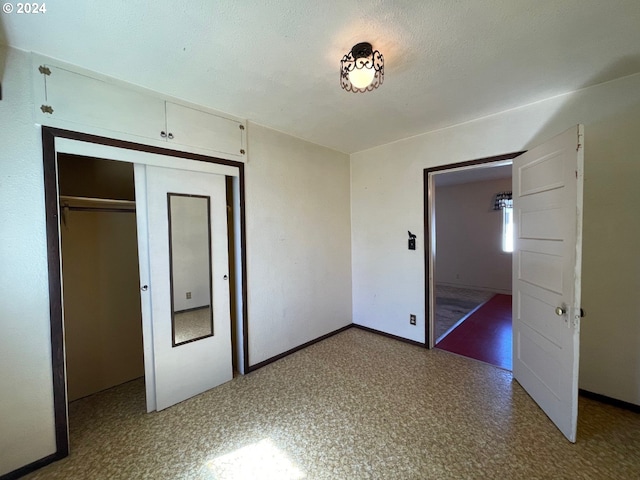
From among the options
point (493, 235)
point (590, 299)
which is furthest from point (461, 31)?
point (493, 235)

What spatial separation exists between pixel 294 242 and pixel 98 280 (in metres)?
1.88

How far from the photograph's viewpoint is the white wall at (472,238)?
5.81 meters

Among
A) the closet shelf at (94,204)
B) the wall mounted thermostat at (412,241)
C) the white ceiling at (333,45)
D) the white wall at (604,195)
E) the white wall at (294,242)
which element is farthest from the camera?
the wall mounted thermostat at (412,241)

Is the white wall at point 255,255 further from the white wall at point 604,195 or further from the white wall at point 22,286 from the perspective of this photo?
the white wall at point 604,195

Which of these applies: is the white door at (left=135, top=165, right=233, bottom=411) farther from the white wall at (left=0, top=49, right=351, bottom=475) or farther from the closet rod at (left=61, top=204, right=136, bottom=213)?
the closet rod at (left=61, top=204, right=136, bottom=213)

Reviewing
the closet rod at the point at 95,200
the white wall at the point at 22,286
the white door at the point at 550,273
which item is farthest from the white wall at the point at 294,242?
the white door at the point at 550,273

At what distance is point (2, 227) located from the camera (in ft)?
4.91

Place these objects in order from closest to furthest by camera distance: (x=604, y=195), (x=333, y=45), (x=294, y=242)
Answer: (x=333, y=45) → (x=604, y=195) → (x=294, y=242)

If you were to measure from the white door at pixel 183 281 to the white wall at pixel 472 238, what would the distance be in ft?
19.3

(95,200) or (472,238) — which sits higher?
(95,200)

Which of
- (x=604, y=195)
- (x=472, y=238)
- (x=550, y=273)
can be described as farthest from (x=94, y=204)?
(x=472, y=238)

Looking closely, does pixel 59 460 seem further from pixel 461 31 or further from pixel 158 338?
pixel 461 31

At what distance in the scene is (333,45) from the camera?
153 centimetres

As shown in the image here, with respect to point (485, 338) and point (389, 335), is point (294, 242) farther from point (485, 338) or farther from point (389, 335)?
point (485, 338)
